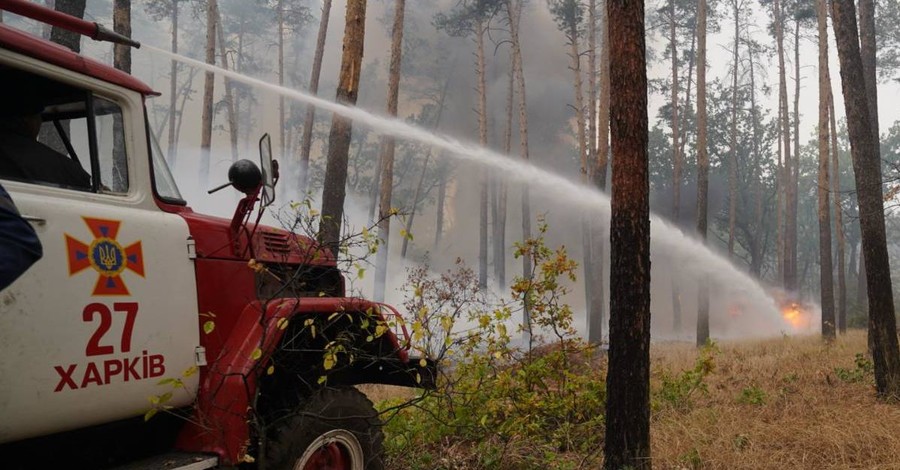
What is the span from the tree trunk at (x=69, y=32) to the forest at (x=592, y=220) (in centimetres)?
5

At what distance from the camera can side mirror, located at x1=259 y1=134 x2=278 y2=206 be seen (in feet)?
10.8

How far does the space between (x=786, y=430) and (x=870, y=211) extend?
3.96m

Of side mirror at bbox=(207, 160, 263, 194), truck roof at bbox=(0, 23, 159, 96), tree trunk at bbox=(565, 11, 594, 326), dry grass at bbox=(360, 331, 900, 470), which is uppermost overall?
tree trunk at bbox=(565, 11, 594, 326)

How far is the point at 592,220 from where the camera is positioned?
31.2 metres

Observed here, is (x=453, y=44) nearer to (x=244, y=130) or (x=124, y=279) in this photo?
(x=244, y=130)

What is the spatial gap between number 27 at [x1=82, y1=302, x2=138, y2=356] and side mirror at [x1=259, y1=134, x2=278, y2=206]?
2.64 ft

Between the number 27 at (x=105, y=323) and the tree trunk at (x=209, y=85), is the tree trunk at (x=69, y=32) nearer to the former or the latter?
the number 27 at (x=105, y=323)

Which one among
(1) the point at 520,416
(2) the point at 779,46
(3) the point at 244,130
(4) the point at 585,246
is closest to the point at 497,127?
(4) the point at 585,246

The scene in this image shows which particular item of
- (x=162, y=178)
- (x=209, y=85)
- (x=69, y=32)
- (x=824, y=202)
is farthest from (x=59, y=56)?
(x=824, y=202)

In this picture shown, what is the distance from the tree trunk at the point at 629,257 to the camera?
4.69 m

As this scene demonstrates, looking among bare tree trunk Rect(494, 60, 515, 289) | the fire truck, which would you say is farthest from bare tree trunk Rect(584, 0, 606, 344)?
the fire truck

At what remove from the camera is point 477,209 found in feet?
160

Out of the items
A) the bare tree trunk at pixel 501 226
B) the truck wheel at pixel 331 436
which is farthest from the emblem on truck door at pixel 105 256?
the bare tree trunk at pixel 501 226

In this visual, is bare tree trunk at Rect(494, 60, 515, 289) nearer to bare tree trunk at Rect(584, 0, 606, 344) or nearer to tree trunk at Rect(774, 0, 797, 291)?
bare tree trunk at Rect(584, 0, 606, 344)
